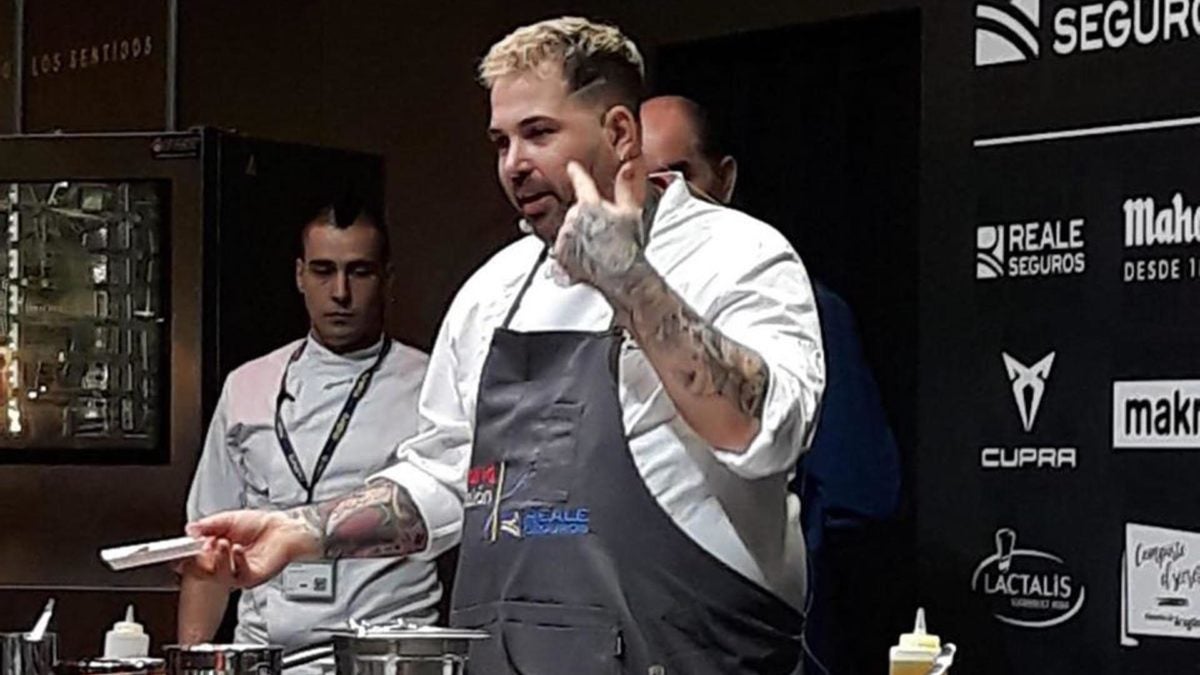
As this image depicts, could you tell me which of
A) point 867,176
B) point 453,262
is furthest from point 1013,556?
point 453,262

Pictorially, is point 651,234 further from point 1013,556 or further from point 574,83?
point 1013,556

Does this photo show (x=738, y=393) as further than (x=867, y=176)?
No

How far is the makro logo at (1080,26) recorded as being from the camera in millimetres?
3105

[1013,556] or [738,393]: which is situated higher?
[738,393]

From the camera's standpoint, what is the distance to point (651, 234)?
7.59 feet

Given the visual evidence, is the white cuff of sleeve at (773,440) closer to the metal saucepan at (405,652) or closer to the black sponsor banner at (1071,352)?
the metal saucepan at (405,652)

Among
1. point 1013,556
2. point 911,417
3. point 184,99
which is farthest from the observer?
point 184,99

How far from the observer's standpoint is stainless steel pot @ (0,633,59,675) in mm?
1924

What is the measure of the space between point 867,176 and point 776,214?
0.66 feet

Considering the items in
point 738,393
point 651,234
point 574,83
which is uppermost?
point 574,83

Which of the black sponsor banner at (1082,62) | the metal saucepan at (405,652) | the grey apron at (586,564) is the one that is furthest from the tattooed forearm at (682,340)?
the black sponsor banner at (1082,62)

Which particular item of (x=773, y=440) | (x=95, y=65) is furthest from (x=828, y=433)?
(x=95, y=65)

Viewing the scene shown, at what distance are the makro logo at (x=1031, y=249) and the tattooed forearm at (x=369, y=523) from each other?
1207mm

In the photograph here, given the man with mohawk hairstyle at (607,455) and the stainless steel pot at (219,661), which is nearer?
the stainless steel pot at (219,661)
